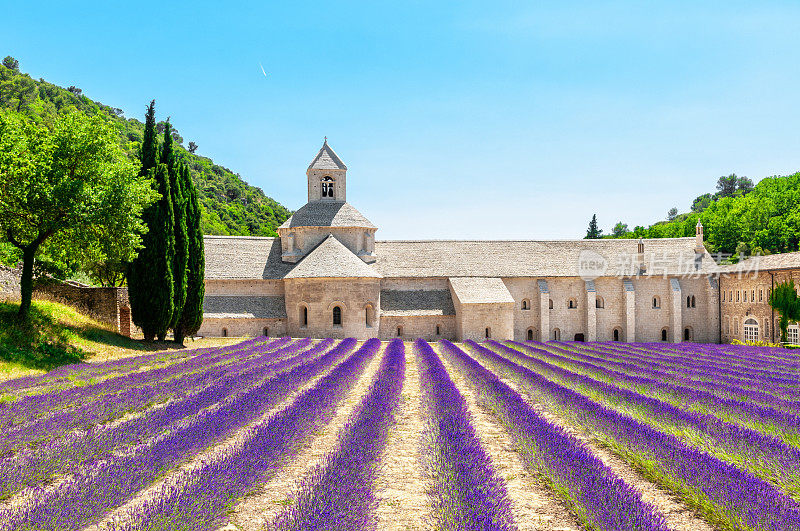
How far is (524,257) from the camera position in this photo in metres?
42.0

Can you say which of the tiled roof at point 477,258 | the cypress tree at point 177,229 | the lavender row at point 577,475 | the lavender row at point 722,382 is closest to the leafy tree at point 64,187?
the cypress tree at point 177,229

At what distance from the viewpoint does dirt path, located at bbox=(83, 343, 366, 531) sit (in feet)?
18.1

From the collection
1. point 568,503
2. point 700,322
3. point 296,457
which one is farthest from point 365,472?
point 700,322

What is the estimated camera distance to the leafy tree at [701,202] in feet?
527

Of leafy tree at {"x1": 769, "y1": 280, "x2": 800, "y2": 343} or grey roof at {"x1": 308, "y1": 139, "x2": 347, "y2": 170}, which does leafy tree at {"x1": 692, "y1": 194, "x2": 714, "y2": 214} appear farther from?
grey roof at {"x1": 308, "y1": 139, "x2": 347, "y2": 170}

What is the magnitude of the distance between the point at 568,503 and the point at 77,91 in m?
166

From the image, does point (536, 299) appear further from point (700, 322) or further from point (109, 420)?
point (109, 420)

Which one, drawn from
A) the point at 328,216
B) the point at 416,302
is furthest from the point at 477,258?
the point at 328,216

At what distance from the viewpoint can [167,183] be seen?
81.9 feet

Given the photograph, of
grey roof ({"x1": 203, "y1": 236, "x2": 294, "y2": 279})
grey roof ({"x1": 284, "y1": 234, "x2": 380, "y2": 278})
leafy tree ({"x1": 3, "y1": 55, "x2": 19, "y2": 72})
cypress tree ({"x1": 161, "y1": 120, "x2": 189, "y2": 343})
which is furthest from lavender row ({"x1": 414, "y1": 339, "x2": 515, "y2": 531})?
leafy tree ({"x1": 3, "y1": 55, "x2": 19, "y2": 72})

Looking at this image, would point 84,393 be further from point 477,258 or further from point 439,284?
point 477,258

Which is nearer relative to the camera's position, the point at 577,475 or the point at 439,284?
the point at 577,475

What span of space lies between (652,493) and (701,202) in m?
185

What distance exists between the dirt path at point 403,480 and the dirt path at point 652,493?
275cm
